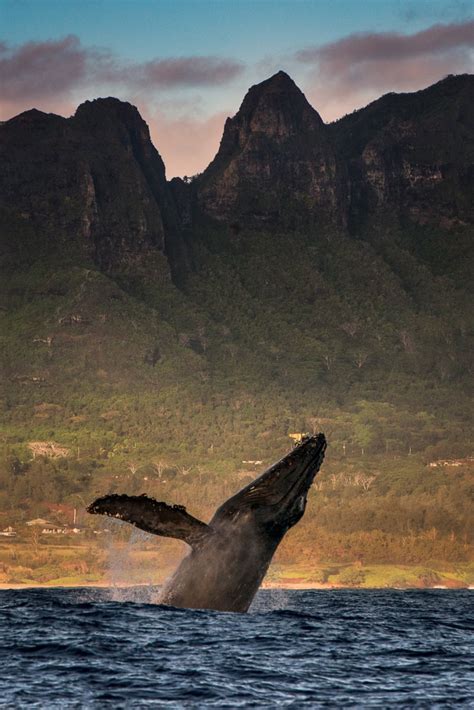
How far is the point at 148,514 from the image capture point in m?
27.6

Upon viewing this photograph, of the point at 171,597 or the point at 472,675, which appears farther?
the point at 171,597

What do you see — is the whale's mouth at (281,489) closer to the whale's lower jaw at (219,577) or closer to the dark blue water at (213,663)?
the whale's lower jaw at (219,577)

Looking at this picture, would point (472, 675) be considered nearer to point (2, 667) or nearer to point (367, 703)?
point (367, 703)

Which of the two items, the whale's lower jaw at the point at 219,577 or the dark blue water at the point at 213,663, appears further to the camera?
the whale's lower jaw at the point at 219,577

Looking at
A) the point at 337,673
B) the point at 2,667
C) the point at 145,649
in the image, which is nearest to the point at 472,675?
the point at 337,673

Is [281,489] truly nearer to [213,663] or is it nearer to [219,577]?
[219,577]

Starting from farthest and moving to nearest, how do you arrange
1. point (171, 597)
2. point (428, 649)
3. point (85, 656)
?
1. point (428, 649)
2. point (171, 597)
3. point (85, 656)

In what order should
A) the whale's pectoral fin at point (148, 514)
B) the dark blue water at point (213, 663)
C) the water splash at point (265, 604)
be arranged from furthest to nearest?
the water splash at point (265, 604) → the whale's pectoral fin at point (148, 514) → the dark blue water at point (213, 663)

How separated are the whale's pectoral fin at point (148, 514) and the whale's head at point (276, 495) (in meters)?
1.06

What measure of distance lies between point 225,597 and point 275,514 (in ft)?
8.22

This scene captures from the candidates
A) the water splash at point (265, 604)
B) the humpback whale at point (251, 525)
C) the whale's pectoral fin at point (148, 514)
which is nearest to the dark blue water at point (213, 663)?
the humpback whale at point (251, 525)

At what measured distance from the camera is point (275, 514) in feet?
95.3

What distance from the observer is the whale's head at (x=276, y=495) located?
Answer: 95.3 feet

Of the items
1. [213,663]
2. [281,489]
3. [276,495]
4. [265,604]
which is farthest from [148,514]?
[265,604]
